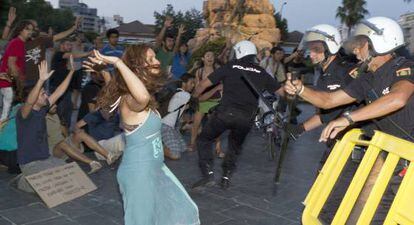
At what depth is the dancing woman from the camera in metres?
2.99

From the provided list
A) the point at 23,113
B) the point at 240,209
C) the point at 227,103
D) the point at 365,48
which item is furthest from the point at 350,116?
the point at 23,113

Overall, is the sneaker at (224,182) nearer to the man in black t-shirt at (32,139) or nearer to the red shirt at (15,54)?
the man in black t-shirt at (32,139)

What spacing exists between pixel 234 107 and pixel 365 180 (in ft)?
10.7

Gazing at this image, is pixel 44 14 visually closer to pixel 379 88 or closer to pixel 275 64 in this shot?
pixel 275 64

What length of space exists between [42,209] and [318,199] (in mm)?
3091

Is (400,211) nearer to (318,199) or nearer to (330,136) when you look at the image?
(318,199)

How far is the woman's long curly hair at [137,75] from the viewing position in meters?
3.10

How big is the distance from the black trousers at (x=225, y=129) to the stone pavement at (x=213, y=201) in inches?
13.1

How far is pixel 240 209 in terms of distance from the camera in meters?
5.14

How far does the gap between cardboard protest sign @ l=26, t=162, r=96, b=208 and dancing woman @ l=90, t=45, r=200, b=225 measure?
7.29 feet

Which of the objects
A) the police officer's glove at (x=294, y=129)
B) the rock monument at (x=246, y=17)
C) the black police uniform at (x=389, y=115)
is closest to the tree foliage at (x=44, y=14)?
the rock monument at (x=246, y=17)

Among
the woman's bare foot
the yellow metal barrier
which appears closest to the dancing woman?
the yellow metal barrier

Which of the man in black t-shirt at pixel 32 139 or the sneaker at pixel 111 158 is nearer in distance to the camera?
the man in black t-shirt at pixel 32 139

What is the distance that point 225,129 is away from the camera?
5.86 meters
